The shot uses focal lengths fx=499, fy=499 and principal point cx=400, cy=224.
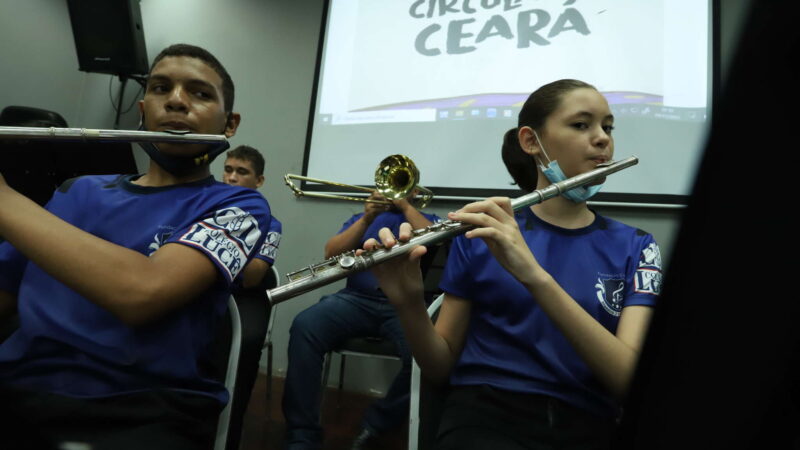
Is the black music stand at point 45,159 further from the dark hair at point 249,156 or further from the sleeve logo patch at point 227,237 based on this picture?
the sleeve logo patch at point 227,237

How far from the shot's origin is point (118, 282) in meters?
0.92

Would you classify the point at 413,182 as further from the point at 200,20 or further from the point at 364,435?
the point at 200,20

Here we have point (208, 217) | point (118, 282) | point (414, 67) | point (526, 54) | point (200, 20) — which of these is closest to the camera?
point (118, 282)

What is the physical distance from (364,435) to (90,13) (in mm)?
3735

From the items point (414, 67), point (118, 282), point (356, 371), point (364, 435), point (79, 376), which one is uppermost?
point (414, 67)

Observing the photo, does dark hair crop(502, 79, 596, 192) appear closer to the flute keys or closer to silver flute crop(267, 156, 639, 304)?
silver flute crop(267, 156, 639, 304)

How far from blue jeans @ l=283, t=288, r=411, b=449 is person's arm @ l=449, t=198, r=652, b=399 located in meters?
1.27

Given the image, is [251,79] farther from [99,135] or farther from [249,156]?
[99,135]

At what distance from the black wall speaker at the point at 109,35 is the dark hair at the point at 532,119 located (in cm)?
350

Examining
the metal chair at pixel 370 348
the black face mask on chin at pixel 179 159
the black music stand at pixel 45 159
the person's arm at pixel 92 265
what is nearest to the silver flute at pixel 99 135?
the black face mask on chin at pixel 179 159

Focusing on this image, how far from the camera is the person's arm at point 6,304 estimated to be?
1106 millimetres

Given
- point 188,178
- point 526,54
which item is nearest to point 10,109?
point 188,178

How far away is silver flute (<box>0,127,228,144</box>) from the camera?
42.6 inches

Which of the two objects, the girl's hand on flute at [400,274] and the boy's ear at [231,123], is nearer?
the girl's hand on flute at [400,274]
